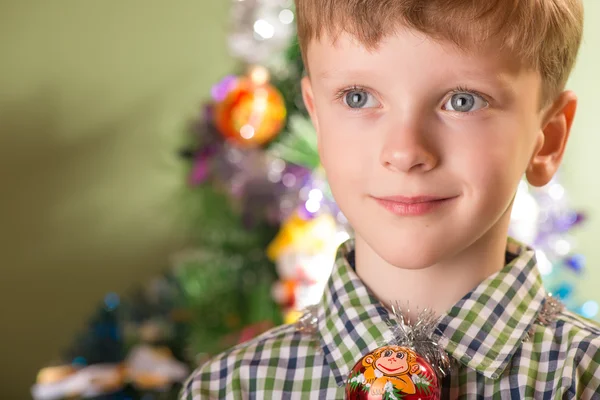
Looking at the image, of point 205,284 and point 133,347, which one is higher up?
point 205,284

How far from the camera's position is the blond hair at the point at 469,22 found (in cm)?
73

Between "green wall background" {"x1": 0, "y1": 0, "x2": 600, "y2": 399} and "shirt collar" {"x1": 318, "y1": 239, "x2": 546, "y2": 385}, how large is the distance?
1707mm

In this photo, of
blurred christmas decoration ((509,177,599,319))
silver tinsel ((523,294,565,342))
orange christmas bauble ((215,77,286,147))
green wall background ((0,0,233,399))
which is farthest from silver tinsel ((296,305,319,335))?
green wall background ((0,0,233,399))

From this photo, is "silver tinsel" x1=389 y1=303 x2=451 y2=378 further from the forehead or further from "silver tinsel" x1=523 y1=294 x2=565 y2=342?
the forehead

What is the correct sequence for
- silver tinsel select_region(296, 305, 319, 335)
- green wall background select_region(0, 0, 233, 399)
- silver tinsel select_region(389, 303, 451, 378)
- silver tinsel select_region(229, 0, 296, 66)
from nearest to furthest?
silver tinsel select_region(389, 303, 451, 378), silver tinsel select_region(296, 305, 319, 335), silver tinsel select_region(229, 0, 296, 66), green wall background select_region(0, 0, 233, 399)

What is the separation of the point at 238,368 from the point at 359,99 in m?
0.32

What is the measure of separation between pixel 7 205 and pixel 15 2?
60 centimetres

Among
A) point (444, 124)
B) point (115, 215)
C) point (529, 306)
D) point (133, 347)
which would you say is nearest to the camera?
point (444, 124)

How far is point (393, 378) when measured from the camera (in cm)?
69

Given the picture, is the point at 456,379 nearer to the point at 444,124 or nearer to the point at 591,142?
the point at 444,124

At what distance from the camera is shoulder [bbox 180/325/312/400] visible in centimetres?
86

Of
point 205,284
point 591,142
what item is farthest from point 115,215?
point 591,142

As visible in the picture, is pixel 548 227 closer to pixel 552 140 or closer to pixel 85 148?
pixel 552 140

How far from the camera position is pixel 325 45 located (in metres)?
0.80
